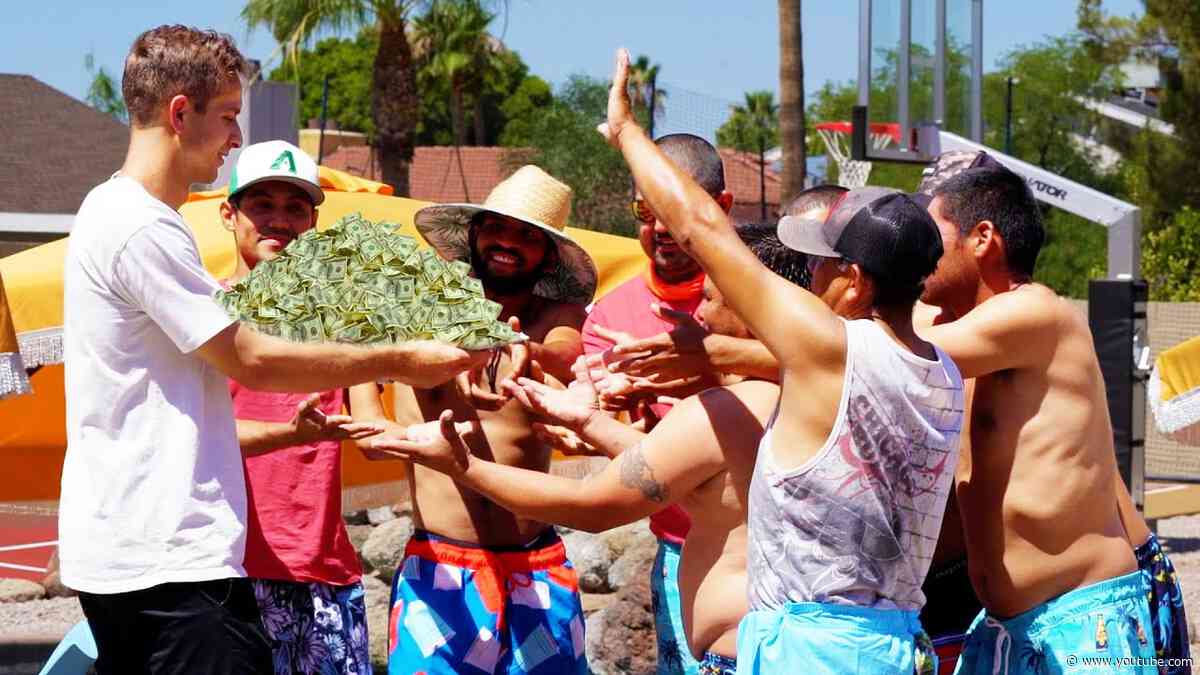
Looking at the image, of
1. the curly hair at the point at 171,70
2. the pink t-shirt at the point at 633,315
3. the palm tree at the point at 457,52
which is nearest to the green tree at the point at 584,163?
the palm tree at the point at 457,52

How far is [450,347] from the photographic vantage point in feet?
12.3

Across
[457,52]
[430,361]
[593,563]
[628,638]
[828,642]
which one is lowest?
[593,563]

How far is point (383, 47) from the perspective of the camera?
26.3 meters

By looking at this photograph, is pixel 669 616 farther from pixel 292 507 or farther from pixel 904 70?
pixel 904 70

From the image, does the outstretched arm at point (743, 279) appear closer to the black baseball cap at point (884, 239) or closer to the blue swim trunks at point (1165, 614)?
the black baseball cap at point (884, 239)

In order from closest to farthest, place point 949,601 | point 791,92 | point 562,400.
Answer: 1. point 562,400
2. point 949,601
3. point 791,92

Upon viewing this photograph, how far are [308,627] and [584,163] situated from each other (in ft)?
108

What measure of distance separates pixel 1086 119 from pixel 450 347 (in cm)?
5649

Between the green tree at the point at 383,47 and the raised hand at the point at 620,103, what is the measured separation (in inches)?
904

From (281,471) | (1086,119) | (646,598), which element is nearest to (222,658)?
(281,471)

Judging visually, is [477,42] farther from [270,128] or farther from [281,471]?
[281,471]

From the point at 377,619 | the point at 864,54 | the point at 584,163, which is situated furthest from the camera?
the point at 584,163

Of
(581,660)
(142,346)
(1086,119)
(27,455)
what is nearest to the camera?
(142,346)

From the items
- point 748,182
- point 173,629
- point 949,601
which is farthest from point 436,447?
point 748,182
